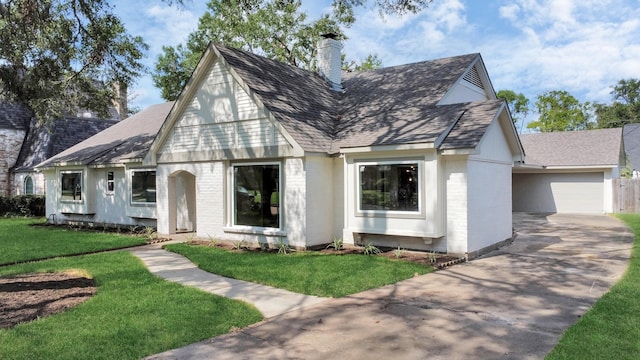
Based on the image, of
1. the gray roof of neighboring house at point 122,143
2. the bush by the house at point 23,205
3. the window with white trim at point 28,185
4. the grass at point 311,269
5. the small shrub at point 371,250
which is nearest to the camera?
the grass at point 311,269

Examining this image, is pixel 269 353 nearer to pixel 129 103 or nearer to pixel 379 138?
pixel 379 138

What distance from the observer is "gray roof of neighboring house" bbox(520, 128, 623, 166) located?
23.9m

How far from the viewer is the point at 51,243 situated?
13.9 metres

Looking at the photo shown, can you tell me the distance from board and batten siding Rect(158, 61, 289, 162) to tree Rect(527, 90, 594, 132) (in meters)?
43.6

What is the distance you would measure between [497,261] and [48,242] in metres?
12.9

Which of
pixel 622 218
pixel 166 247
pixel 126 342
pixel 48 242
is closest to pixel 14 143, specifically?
pixel 48 242

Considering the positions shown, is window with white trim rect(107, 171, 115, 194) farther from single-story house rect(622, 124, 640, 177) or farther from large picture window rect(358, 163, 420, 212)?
single-story house rect(622, 124, 640, 177)

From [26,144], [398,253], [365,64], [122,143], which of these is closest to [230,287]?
[398,253]

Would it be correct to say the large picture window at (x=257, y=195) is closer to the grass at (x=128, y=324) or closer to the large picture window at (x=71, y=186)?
the grass at (x=128, y=324)

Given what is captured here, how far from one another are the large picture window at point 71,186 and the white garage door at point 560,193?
888 inches

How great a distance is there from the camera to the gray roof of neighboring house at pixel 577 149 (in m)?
23.9

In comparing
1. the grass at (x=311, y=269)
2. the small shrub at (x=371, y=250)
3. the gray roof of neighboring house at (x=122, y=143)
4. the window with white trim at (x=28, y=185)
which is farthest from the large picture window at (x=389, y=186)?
the window with white trim at (x=28, y=185)

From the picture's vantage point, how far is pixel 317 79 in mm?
17047

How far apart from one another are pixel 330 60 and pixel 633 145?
30.3 metres
